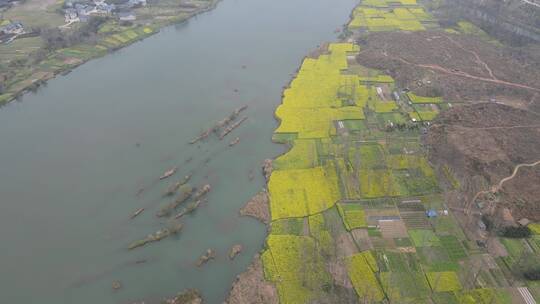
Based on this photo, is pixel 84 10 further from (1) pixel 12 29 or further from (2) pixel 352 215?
(2) pixel 352 215

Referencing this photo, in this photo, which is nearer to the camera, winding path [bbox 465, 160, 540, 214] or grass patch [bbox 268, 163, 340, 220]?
winding path [bbox 465, 160, 540, 214]

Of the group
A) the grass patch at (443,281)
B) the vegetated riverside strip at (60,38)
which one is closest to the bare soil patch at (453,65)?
the grass patch at (443,281)

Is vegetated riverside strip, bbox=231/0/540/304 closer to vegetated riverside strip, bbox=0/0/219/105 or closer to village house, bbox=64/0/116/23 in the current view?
vegetated riverside strip, bbox=0/0/219/105

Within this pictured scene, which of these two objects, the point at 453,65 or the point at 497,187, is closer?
the point at 497,187

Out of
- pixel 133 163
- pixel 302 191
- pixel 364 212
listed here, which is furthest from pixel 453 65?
pixel 133 163

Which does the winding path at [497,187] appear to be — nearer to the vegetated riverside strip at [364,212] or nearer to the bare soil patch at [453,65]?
the vegetated riverside strip at [364,212]

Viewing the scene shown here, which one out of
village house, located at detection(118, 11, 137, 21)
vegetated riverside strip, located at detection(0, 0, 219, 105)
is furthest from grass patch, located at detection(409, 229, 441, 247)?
village house, located at detection(118, 11, 137, 21)

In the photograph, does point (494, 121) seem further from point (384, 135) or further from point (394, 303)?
point (394, 303)
